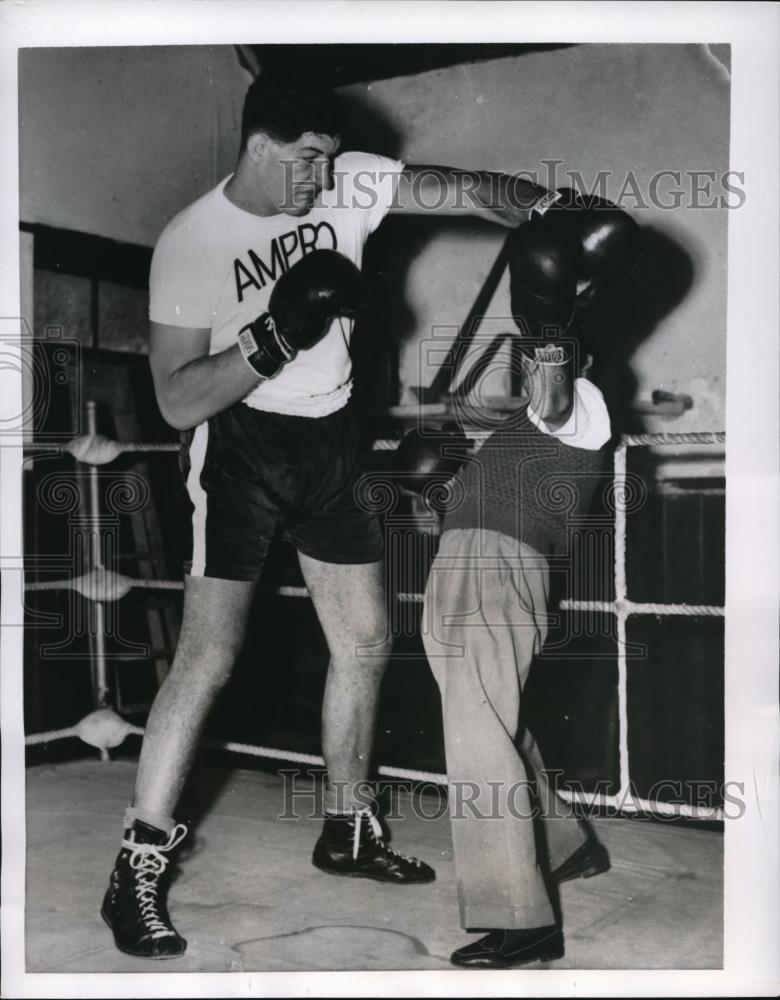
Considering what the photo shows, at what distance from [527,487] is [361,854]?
0.68 meters

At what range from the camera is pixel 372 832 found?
1.55m

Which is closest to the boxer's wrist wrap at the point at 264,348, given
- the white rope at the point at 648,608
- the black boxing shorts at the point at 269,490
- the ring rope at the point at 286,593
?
the black boxing shorts at the point at 269,490

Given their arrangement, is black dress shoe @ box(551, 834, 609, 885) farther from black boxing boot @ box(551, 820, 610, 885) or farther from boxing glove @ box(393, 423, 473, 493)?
boxing glove @ box(393, 423, 473, 493)

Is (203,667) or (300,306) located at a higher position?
(300,306)

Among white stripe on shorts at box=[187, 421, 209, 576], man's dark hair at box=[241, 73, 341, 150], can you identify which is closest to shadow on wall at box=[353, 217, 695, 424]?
man's dark hair at box=[241, 73, 341, 150]

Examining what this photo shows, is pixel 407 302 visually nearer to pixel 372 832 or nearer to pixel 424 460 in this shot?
pixel 424 460

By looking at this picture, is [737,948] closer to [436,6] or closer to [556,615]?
[556,615]

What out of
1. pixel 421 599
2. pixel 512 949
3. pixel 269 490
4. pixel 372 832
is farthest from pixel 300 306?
pixel 512 949

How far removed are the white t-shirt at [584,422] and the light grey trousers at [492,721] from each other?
0.20m

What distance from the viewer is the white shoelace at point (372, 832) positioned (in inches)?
60.5

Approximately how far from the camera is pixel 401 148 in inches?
69.9

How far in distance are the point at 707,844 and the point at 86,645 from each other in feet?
4.34

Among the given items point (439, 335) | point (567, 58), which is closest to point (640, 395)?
point (439, 335)

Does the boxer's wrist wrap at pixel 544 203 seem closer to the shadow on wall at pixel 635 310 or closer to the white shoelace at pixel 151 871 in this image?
the shadow on wall at pixel 635 310
